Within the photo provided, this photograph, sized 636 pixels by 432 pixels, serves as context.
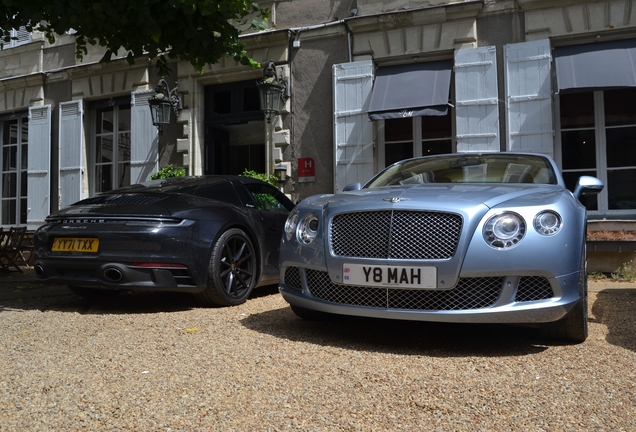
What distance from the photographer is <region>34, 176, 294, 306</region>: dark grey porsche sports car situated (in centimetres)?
465

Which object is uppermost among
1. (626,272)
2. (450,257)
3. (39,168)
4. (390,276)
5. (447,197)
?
(39,168)

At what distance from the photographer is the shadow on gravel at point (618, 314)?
367 cm

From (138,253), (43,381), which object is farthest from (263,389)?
(138,253)

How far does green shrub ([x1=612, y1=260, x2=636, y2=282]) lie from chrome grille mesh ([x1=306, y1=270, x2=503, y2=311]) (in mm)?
5364

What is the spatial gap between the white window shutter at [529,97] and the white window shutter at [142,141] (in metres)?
6.59

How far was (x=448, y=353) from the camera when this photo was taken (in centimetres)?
330

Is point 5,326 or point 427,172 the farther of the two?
point 427,172

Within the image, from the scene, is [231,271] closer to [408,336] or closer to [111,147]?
[408,336]

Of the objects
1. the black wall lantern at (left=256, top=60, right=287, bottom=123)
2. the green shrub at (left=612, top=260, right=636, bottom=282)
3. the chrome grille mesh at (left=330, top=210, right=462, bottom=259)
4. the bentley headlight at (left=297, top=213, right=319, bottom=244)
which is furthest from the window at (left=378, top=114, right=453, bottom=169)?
the chrome grille mesh at (left=330, top=210, right=462, bottom=259)

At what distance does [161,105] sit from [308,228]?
8311 mm

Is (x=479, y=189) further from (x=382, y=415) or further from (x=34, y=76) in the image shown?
(x=34, y=76)

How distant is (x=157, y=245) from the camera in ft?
15.2

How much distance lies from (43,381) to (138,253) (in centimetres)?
195

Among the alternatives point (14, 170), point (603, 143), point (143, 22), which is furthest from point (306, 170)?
point (14, 170)
